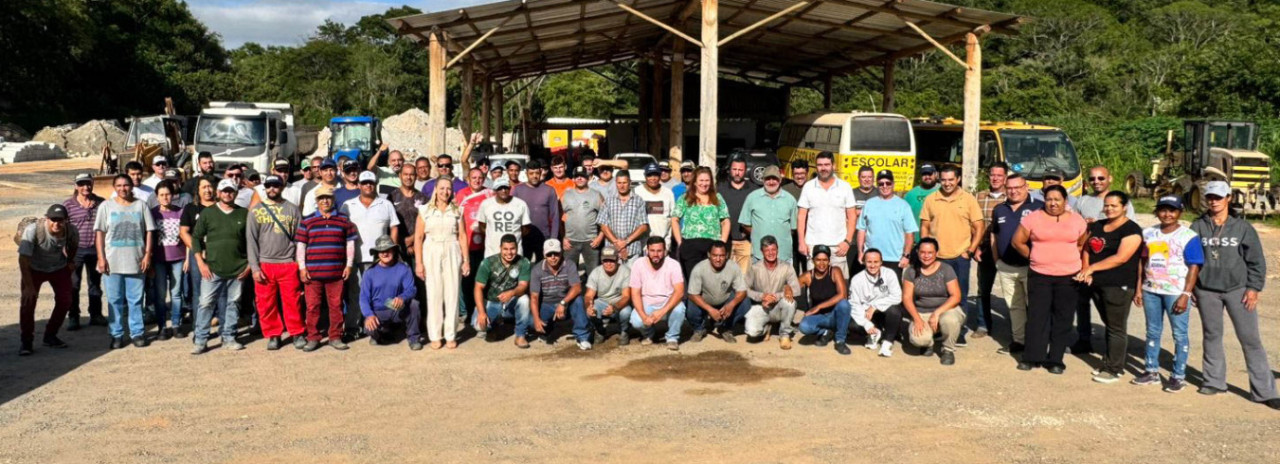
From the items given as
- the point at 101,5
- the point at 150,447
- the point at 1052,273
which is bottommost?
the point at 150,447

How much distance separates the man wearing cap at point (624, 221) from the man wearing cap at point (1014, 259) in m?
3.17

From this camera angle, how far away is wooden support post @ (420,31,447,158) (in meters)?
15.4

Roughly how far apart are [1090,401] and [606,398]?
3.37 m

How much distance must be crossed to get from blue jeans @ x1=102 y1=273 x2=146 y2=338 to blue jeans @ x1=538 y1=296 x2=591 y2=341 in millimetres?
3403

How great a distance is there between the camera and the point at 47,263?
8211 millimetres

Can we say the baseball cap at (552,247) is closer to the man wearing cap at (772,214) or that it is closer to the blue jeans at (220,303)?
the man wearing cap at (772,214)

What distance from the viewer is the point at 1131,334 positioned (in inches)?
363

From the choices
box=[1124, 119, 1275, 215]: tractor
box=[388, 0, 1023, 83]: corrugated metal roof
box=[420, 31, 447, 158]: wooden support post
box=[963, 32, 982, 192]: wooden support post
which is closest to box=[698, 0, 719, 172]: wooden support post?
box=[388, 0, 1023, 83]: corrugated metal roof

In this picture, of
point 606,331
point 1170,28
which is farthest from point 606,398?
point 1170,28

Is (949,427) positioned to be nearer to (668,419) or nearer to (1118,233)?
(668,419)

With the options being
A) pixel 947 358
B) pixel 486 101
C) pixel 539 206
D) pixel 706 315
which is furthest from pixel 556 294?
pixel 486 101

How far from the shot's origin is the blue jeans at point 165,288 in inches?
340

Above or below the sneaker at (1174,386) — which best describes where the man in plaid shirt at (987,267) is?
above

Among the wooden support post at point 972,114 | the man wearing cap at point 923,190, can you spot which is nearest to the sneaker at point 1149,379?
the man wearing cap at point 923,190
